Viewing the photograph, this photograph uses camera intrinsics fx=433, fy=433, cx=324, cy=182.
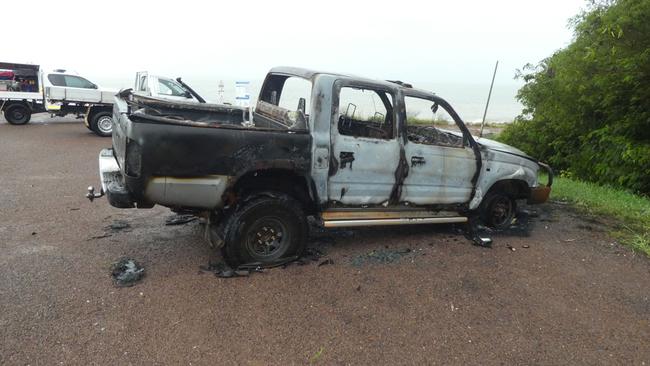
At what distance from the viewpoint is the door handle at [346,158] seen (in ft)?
13.8

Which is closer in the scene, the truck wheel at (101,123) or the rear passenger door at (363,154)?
the rear passenger door at (363,154)

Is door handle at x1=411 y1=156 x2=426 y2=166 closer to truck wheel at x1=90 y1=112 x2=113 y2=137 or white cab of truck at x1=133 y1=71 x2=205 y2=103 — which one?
white cab of truck at x1=133 y1=71 x2=205 y2=103

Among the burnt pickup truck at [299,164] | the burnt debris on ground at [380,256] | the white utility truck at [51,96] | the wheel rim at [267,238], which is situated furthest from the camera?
the white utility truck at [51,96]

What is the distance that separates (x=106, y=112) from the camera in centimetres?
1303

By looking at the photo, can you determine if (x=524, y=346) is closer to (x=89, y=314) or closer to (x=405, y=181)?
(x=405, y=181)

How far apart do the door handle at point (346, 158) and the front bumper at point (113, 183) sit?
1.92 metres

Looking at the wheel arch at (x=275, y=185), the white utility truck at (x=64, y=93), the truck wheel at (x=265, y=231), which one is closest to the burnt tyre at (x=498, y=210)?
the wheel arch at (x=275, y=185)

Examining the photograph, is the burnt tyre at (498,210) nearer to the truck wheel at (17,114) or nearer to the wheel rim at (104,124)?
the wheel rim at (104,124)

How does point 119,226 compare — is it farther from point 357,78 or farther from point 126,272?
point 357,78

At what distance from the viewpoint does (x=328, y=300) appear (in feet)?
11.9

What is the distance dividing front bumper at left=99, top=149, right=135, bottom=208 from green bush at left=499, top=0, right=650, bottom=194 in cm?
842

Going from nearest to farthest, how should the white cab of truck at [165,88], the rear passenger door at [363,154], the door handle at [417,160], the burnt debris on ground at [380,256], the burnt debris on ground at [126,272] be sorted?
1. the burnt debris on ground at [126,272]
2. the rear passenger door at [363,154]
3. the burnt debris on ground at [380,256]
4. the door handle at [417,160]
5. the white cab of truck at [165,88]

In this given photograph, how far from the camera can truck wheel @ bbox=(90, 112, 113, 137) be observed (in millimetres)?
12937

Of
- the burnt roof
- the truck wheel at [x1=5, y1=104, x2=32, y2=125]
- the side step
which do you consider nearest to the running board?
the side step
